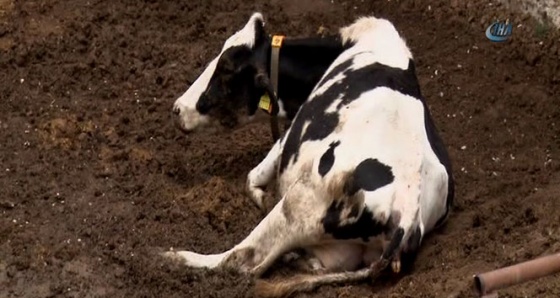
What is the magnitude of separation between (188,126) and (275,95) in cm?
66

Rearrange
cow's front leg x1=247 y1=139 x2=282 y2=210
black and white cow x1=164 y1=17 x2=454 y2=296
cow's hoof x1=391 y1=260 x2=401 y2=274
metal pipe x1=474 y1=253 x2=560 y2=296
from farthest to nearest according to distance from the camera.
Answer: cow's front leg x1=247 y1=139 x2=282 y2=210
black and white cow x1=164 y1=17 x2=454 y2=296
cow's hoof x1=391 y1=260 x2=401 y2=274
metal pipe x1=474 y1=253 x2=560 y2=296

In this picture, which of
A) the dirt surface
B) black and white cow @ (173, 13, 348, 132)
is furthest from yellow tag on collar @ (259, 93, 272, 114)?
the dirt surface

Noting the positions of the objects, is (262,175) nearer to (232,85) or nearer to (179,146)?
(232,85)

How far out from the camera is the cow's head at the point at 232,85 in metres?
7.12

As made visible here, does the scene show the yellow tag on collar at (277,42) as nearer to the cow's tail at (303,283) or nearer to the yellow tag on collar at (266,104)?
the yellow tag on collar at (266,104)

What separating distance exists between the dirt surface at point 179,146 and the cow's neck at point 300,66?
55 centimetres

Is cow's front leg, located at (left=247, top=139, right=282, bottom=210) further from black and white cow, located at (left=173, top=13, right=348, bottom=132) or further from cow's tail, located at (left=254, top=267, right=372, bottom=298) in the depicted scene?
cow's tail, located at (left=254, top=267, right=372, bottom=298)

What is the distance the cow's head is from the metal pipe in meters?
2.97

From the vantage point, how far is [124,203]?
661 centimetres

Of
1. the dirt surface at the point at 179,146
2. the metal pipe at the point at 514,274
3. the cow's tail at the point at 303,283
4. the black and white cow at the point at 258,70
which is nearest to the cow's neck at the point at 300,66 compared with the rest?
the black and white cow at the point at 258,70

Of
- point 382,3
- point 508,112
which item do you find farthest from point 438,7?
point 508,112

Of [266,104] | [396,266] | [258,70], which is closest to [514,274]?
[396,266]

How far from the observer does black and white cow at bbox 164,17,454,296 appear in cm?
546

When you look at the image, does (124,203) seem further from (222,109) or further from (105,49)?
(105,49)
